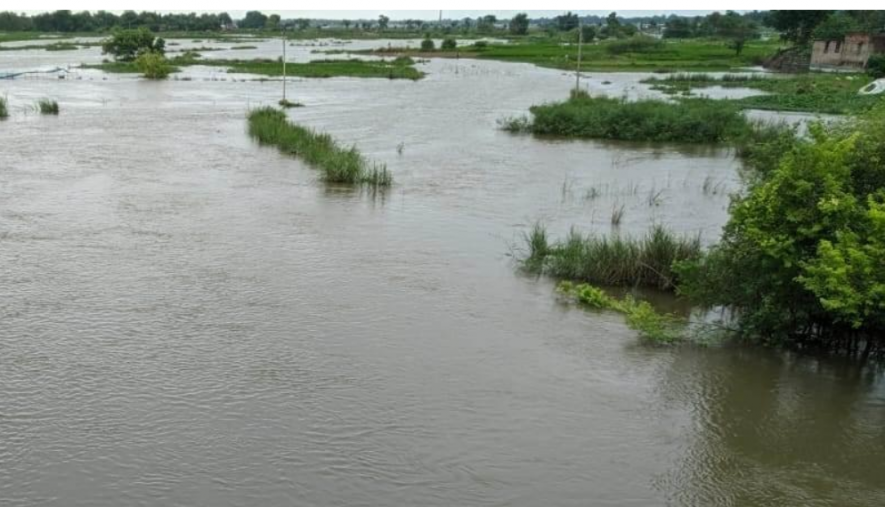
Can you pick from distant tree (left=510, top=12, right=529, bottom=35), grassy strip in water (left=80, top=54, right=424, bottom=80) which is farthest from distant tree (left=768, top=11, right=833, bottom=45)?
distant tree (left=510, top=12, right=529, bottom=35)

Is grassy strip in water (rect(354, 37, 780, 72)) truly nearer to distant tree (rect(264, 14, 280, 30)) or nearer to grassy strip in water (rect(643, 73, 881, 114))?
grassy strip in water (rect(643, 73, 881, 114))

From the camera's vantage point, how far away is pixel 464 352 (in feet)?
32.7

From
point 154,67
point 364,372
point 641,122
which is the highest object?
point 641,122

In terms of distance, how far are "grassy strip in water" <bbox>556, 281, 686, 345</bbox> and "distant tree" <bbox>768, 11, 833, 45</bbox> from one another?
179ft

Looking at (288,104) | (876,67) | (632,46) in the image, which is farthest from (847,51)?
(288,104)

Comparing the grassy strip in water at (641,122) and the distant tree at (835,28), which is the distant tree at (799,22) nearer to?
the distant tree at (835,28)

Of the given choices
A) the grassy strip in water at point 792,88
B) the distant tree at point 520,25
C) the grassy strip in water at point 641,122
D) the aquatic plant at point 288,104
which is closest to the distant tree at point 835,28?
the grassy strip in water at point 792,88

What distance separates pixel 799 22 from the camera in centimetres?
5966

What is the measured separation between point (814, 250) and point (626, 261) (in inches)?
129

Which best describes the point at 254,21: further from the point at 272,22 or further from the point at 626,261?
the point at 626,261

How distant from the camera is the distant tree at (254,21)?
165 m

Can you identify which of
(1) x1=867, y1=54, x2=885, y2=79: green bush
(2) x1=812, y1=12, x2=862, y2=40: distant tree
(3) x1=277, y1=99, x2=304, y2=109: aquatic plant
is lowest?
(3) x1=277, y1=99, x2=304, y2=109: aquatic plant

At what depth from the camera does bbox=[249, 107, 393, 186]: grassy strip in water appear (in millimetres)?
18859

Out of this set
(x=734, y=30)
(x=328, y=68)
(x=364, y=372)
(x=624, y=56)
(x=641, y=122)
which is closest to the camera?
(x=364, y=372)
